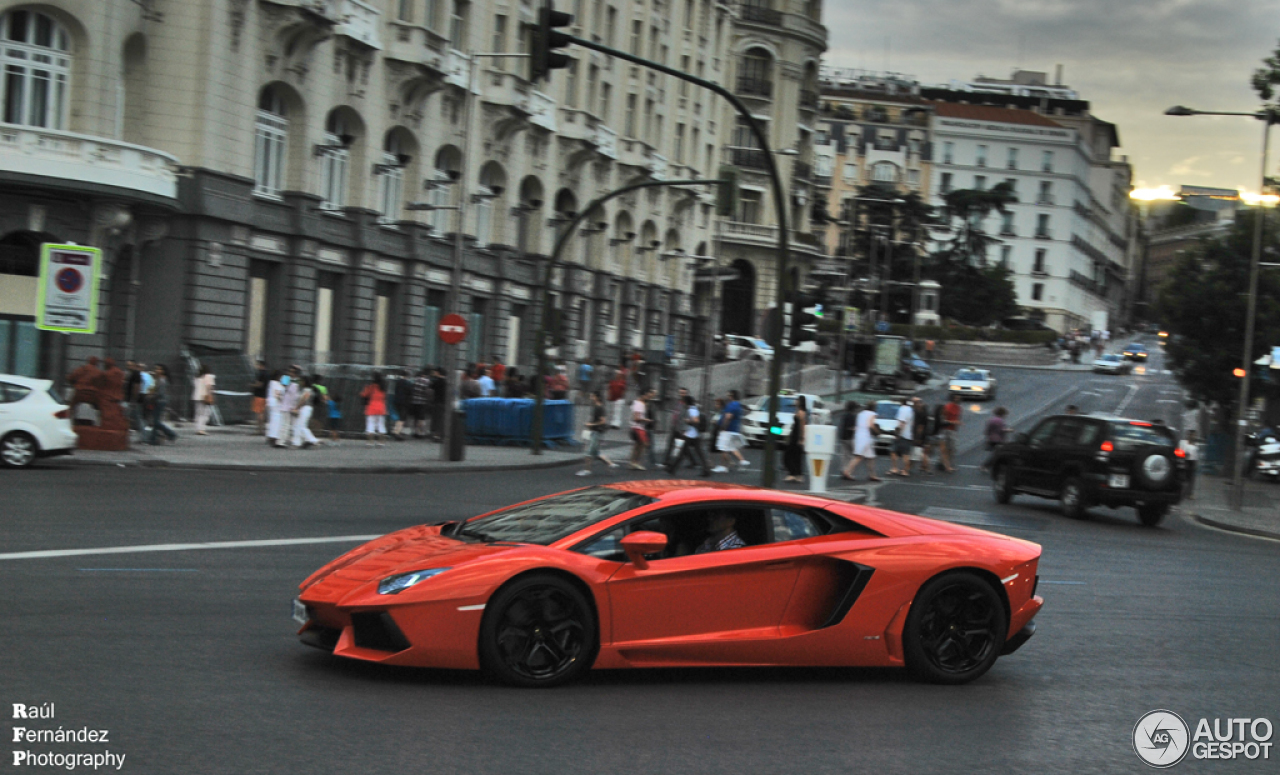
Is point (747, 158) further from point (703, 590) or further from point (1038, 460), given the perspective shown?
point (703, 590)

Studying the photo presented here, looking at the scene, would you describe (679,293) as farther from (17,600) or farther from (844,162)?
(844,162)

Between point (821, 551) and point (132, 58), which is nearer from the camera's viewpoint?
point (821, 551)

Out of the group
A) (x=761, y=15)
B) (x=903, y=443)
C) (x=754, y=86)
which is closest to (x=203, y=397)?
(x=903, y=443)

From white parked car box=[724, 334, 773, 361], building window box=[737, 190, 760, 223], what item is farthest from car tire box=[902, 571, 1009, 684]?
building window box=[737, 190, 760, 223]

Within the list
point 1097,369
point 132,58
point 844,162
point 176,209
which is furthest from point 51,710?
point 844,162

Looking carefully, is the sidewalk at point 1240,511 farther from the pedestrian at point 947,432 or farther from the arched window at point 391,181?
the arched window at point 391,181

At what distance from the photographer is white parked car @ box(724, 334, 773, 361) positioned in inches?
2628

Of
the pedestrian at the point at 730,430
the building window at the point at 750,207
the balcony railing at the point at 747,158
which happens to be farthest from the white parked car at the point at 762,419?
the building window at the point at 750,207

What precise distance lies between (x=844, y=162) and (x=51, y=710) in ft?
469

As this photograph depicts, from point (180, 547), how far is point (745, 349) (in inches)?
2208

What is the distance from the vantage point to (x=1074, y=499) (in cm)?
2258

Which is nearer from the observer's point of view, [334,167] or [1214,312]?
[334,167]

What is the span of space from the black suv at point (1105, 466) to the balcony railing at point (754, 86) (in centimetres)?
6338

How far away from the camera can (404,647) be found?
7.07m
